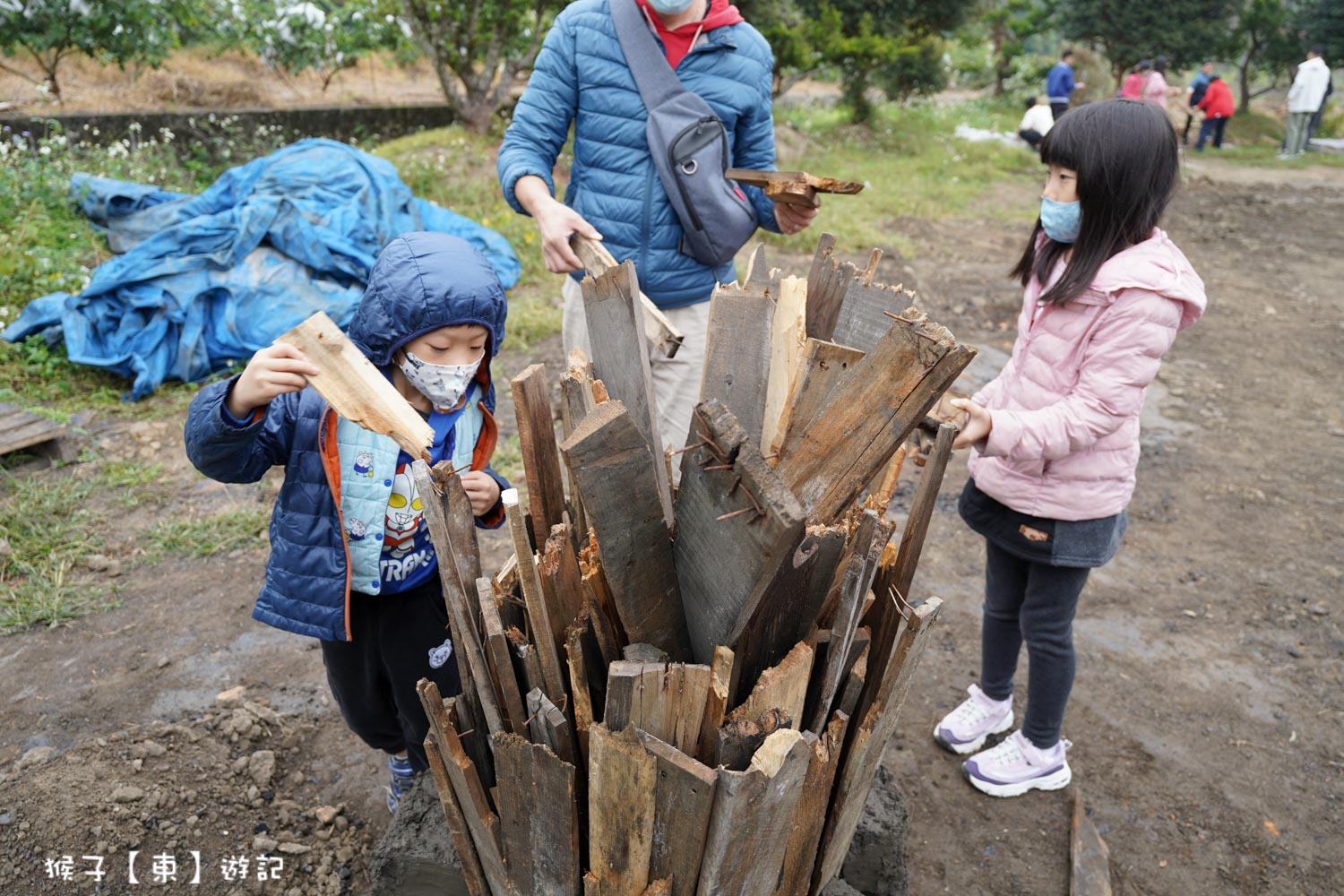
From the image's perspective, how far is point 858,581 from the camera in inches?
57.3

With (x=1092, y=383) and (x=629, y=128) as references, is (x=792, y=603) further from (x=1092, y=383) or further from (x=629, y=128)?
(x=629, y=128)

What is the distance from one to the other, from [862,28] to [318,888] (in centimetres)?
1653

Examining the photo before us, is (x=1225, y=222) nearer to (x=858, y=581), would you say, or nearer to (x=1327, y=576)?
(x=1327, y=576)

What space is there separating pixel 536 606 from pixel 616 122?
1.91 meters

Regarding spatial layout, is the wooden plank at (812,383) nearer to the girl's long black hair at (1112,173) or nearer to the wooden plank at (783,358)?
the wooden plank at (783,358)

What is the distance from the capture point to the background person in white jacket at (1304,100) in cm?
1786

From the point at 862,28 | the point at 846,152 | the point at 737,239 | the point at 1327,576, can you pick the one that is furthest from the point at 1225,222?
the point at 737,239

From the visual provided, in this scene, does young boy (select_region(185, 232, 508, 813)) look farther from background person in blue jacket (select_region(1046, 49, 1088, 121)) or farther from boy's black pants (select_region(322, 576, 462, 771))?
background person in blue jacket (select_region(1046, 49, 1088, 121))

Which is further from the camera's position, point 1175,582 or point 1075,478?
point 1175,582

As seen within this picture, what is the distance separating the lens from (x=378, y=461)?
1.98 meters

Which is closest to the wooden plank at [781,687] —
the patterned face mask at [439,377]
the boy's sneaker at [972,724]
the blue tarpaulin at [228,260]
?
the patterned face mask at [439,377]

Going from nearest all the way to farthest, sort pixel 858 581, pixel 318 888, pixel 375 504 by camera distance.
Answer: pixel 858 581, pixel 375 504, pixel 318 888

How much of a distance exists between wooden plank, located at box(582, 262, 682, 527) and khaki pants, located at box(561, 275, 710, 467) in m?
1.28

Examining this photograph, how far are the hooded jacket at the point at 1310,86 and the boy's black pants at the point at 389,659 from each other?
21867 mm
